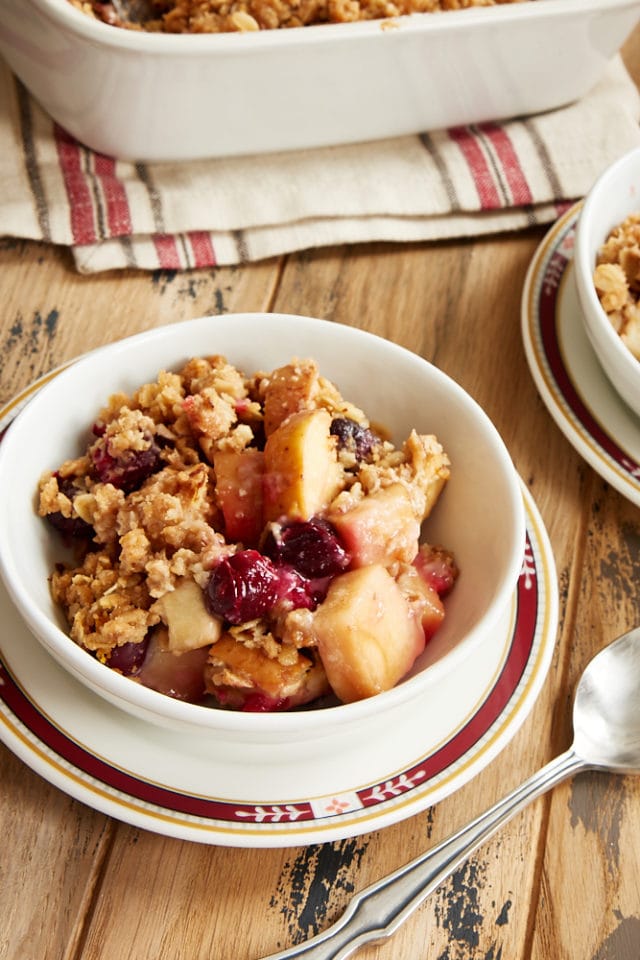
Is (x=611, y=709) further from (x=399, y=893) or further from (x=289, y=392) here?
(x=289, y=392)

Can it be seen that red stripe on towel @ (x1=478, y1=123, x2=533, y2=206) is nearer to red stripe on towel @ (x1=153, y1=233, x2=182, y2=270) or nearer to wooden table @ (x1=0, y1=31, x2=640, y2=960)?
wooden table @ (x1=0, y1=31, x2=640, y2=960)

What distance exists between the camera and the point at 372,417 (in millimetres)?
1351

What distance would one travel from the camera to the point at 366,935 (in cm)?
104

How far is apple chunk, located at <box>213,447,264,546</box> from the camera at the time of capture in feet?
3.73

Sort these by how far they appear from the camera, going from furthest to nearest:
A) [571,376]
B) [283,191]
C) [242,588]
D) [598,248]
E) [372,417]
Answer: [283,191]
[598,248]
[571,376]
[372,417]
[242,588]

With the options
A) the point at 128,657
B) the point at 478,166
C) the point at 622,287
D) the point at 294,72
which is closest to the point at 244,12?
the point at 294,72

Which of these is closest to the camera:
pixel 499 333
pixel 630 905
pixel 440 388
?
pixel 630 905

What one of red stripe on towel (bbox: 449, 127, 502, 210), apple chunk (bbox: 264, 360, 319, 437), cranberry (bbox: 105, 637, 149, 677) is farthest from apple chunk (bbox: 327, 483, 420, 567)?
red stripe on towel (bbox: 449, 127, 502, 210)

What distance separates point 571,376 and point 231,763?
81cm

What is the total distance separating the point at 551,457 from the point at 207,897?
2.69ft

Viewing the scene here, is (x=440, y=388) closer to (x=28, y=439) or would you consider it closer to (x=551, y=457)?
(x=551, y=457)

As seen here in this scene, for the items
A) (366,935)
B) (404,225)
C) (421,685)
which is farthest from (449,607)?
(404,225)

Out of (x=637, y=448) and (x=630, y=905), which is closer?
(x=630, y=905)

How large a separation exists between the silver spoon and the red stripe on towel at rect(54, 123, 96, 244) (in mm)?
1053
